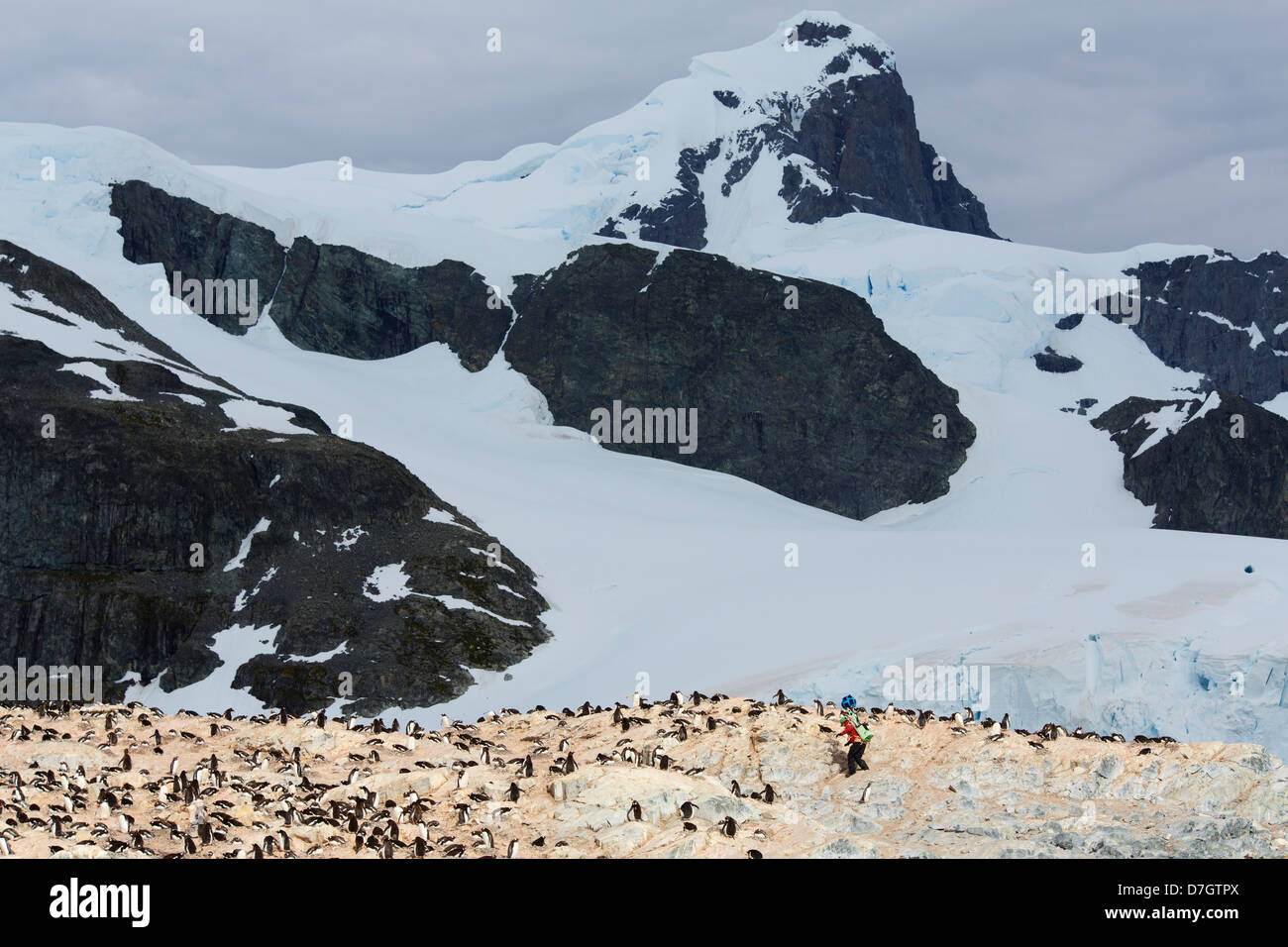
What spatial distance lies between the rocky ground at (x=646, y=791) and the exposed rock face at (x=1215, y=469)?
103m

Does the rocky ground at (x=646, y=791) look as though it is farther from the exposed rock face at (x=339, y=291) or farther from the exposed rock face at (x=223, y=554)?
the exposed rock face at (x=339, y=291)

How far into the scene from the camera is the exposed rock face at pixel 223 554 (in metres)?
69.4

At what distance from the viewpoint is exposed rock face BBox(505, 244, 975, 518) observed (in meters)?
130

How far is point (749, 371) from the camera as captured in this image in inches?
5295

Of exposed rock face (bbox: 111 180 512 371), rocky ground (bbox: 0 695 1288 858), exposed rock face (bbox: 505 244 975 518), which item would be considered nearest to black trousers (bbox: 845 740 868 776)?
rocky ground (bbox: 0 695 1288 858)

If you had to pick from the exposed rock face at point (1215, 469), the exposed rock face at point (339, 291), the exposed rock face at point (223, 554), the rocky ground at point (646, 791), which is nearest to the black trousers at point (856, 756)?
the rocky ground at point (646, 791)

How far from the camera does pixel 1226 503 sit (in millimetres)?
125438

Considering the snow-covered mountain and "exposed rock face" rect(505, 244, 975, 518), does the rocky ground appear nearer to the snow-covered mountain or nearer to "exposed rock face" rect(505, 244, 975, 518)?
the snow-covered mountain

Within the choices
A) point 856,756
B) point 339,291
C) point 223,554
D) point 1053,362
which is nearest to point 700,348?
point 339,291

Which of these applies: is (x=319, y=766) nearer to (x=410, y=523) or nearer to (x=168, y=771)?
(x=168, y=771)

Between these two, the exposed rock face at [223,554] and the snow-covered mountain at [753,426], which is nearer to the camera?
the snow-covered mountain at [753,426]

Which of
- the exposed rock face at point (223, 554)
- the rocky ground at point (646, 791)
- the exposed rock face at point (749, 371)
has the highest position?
the exposed rock face at point (749, 371)

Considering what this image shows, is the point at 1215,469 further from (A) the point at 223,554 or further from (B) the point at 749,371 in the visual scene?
(A) the point at 223,554
